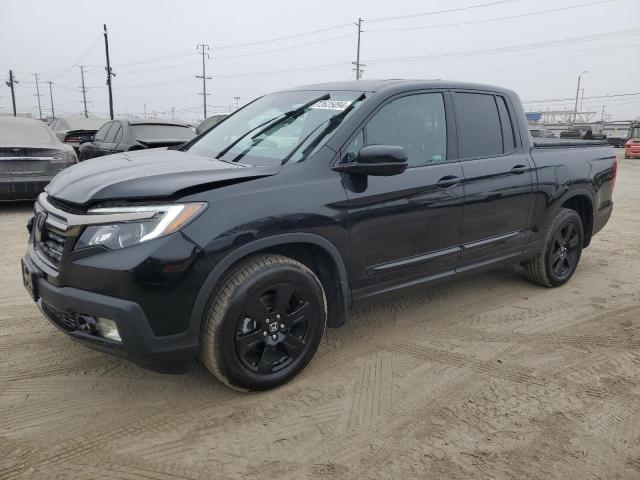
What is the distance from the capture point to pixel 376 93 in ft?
11.0

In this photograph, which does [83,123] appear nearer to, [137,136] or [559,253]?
[137,136]

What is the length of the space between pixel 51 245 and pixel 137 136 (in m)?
6.10

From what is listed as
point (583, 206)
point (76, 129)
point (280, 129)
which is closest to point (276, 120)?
point (280, 129)

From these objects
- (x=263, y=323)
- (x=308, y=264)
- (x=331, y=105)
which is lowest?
(x=263, y=323)

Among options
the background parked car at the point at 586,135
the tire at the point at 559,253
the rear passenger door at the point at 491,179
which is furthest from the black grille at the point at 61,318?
the background parked car at the point at 586,135

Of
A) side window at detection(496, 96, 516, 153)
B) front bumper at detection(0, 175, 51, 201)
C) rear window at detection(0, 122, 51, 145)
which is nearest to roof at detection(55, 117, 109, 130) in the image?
rear window at detection(0, 122, 51, 145)

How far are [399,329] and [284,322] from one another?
1284mm

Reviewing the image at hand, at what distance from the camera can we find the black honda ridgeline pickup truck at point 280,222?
2498mm

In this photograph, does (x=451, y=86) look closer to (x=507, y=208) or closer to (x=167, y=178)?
(x=507, y=208)

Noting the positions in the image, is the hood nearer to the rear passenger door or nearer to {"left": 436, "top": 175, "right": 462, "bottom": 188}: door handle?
{"left": 436, "top": 175, "right": 462, "bottom": 188}: door handle

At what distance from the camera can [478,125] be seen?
156 inches

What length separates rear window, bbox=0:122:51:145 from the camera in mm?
7641

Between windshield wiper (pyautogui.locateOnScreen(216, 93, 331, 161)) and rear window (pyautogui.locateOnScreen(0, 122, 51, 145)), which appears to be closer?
windshield wiper (pyautogui.locateOnScreen(216, 93, 331, 161))

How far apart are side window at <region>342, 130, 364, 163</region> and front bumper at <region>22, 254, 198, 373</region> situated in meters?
1.37
